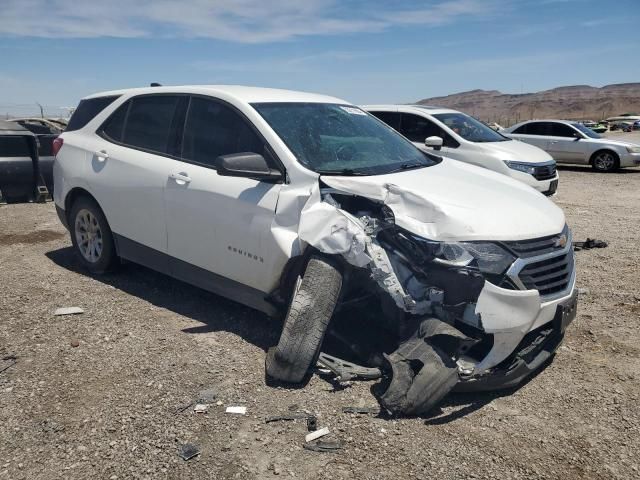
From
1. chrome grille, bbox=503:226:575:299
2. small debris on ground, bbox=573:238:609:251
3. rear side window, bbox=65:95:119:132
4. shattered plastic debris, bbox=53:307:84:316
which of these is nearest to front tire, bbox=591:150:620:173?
small debris on ground, bbox=573:238:609:251

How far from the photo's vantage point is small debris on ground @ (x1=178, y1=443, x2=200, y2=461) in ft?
9.65

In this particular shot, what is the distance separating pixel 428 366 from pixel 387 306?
50 cm

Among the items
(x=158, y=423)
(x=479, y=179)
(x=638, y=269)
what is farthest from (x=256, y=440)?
(x=638, y=269)

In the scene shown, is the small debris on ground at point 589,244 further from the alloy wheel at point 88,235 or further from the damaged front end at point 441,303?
the alloy wheel at point 88,235

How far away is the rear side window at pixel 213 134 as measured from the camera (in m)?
4.32

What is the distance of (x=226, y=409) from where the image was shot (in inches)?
133

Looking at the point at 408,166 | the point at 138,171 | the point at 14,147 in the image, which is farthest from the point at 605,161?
the point at 138,171

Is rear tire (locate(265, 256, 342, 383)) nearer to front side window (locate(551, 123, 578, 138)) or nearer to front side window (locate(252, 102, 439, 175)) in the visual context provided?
front side window (locate(252, 102, 439, 175))

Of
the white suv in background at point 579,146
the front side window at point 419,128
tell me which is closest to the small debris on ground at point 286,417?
the front side window at point 419,128

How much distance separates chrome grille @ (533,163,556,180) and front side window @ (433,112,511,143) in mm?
1177

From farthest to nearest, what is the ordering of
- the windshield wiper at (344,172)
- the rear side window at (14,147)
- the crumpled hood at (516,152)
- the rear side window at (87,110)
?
the crumpled hood at (516,152) < the rear side window at (14,147) < the rear side window at (87,110) < the windshield wiper at (344,172)

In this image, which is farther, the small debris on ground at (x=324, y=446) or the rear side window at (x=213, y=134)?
the rear side window at (x=213, y=134)

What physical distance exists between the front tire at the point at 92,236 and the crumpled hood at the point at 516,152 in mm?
6888

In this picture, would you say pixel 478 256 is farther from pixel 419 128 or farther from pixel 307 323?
pixel 419 128
